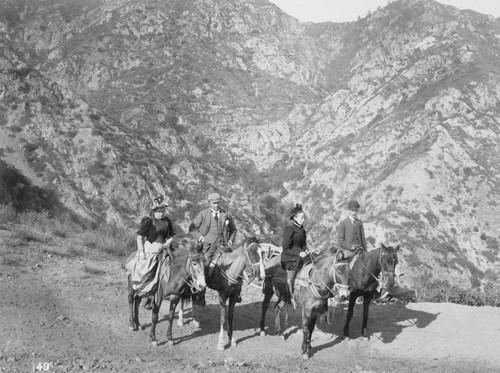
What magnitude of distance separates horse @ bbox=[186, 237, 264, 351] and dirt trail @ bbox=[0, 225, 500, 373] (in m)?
0.68

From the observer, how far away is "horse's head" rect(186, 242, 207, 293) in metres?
8.98

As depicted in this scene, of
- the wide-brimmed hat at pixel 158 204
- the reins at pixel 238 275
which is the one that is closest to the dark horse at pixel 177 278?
the reins at pixel 238 275

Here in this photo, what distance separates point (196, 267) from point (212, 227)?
1895 millimetres

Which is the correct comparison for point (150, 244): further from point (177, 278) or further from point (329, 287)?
point (329, 287)

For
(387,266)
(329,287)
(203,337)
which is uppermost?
(387,266)

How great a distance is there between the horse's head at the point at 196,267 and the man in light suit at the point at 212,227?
3.73 ft

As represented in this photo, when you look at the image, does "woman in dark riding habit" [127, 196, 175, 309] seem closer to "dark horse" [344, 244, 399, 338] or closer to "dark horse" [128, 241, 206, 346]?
"dark horse" [128, 241, 206, 346]

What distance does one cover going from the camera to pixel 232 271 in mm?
9703

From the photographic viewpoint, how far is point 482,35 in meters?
75.9

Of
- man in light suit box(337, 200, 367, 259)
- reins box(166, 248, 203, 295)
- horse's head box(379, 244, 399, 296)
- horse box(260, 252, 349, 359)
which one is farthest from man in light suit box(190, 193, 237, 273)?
horse's head box(379, 244, 399, 296)

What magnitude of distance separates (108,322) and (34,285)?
10.1ft

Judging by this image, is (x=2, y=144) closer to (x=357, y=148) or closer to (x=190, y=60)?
(x=357, y=148)

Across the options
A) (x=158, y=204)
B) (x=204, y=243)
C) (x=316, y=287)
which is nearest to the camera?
(x=316, y=287)

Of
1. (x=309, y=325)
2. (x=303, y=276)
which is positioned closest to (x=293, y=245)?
(x=303, y=276)
